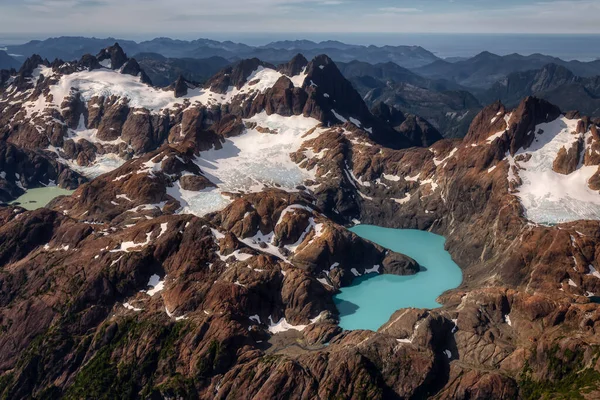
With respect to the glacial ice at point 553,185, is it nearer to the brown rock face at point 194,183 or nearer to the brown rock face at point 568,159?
the brown rock face at point 568,159

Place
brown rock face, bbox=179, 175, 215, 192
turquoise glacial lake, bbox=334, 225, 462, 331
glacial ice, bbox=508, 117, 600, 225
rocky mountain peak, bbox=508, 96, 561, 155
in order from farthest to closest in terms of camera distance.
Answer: rocky mountain peak, bbox=508, 96, 561, 155 < brown rock face, bbox=179, 175, 215, 192 < glacial ice, bbox=508, 117, 600, 225 < turquoise glacial lake, bbox=334, 225, 462, 331

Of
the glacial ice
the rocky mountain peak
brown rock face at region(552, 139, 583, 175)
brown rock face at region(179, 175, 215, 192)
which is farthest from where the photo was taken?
the rocky mountain peak

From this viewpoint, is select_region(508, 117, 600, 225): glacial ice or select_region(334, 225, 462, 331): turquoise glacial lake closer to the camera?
select_region(334, 225, 462, 331): turquoise glacial lake

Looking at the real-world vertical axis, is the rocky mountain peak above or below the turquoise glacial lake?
above

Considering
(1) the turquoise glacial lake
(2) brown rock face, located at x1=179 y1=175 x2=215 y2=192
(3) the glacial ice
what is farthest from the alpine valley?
(1) the turquoise glacial lake

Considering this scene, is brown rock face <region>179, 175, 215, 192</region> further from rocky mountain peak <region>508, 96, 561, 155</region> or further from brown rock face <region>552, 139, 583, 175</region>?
brown rock face <region>552, 139, 583, 175</region>

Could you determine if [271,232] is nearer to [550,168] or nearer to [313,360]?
[313,360]

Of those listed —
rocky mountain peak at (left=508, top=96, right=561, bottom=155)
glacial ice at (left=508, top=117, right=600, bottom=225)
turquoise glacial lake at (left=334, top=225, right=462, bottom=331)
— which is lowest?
turquoise glacial lake at (left=334, top=225, right=462, bottom=331)
